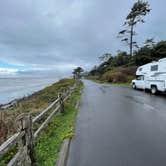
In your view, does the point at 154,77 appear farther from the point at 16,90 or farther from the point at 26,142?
the point at 16,90

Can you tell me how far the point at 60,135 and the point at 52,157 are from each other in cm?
186

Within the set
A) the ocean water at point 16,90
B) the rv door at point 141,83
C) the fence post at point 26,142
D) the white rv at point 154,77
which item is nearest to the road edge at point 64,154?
the fence post at point 26,142

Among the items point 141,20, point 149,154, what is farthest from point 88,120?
point 141,20

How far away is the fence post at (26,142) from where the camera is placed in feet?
13.7

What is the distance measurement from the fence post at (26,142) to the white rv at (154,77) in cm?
1676

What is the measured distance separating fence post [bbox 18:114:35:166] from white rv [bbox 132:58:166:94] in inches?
660

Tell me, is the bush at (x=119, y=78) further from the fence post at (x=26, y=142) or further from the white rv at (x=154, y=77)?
the fence post at (x=26, y=142)

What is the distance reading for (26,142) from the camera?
446cm

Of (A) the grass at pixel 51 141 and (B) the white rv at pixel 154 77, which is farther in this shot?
(B) the white rv at pixel 154 77

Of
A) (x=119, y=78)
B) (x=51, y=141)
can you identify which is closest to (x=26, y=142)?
(x=51, y=141)

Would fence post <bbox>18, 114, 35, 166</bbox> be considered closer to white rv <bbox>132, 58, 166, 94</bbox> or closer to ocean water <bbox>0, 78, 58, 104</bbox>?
white rv <bbox>132, 58, 166, 94</bbox>

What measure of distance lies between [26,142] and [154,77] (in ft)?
63.7

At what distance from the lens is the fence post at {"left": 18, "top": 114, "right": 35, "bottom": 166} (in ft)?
13.7

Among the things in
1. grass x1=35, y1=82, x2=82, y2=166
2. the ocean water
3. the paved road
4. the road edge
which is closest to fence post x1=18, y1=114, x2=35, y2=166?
grass x1=35, y1=82, x2=82, y2=166
